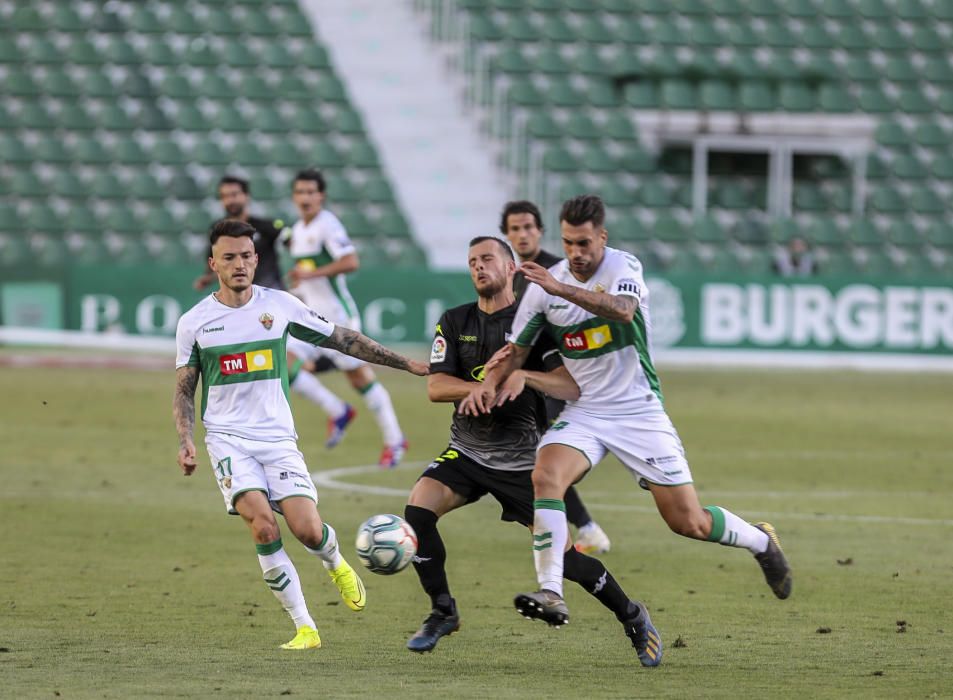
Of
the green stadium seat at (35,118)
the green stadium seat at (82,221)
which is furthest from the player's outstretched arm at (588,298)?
the green stadium seat at (35,118)

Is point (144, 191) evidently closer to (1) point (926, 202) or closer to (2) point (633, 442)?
(1) point (926, 202)

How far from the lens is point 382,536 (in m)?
7.05

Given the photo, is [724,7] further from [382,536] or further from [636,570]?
[382,536]

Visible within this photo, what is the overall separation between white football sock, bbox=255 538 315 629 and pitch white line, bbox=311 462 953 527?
16.1 ft

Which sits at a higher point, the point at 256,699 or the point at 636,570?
the point at 256,699

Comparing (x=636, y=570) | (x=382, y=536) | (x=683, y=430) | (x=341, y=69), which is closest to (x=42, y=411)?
(x=683, y=430)

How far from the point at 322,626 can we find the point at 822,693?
8.64ft

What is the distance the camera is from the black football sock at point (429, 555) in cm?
739

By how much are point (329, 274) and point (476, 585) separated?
5.73m

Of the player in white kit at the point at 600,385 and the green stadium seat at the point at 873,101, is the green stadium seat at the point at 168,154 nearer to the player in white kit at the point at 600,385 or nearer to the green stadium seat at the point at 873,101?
the green stadium seat at the point at 873,101

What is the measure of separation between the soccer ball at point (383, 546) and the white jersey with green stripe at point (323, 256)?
7.17 meters

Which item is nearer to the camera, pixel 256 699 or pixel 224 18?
pixel 256 699

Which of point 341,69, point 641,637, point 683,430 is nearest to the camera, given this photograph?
point 641,637

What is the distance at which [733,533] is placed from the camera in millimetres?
7531
